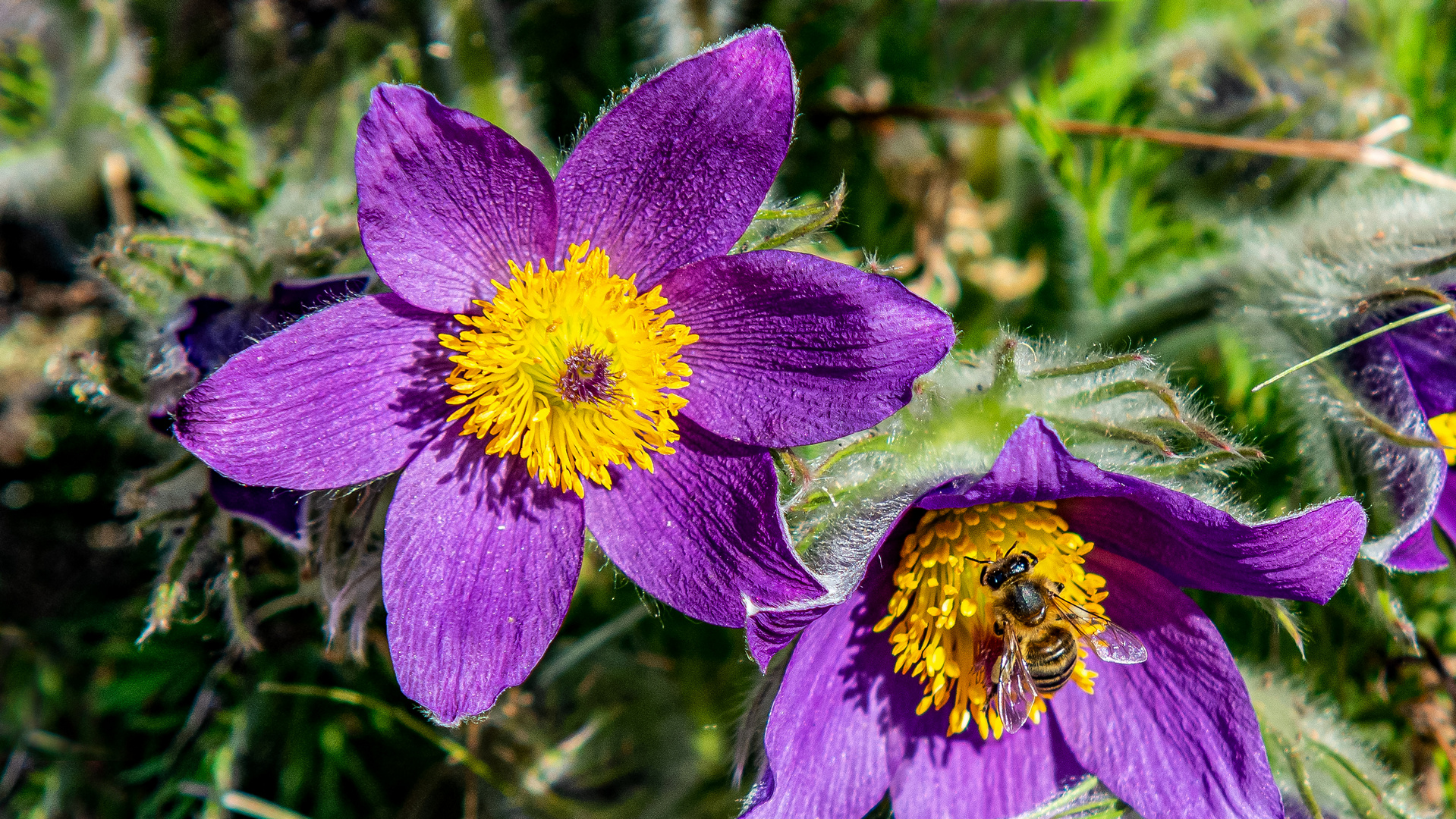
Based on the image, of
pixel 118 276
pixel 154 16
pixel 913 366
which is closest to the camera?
pixel 913 366

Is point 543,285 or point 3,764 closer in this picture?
point 543,285

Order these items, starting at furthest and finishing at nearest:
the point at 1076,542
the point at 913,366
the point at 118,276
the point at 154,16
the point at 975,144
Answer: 1. the point at 975,144
2. the point at 154,16
3. the point at 118,276
4. the point at 1076,542
5. the point at 913,366

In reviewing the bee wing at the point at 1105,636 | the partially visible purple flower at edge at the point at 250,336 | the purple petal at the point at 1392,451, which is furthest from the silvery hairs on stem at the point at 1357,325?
the partially visible purple flower at edge at the point at 250,336

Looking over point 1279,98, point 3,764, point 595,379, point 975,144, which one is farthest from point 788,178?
point 3,764

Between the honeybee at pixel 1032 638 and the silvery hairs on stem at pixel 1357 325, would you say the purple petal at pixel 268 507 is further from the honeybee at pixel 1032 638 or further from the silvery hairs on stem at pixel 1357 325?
the silvery hairs on stem at pixel 1357 325

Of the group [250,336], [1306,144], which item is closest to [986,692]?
[250,336]

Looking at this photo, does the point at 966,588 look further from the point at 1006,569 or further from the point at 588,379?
the point at 588,379

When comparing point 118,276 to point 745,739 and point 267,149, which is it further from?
point 745,739

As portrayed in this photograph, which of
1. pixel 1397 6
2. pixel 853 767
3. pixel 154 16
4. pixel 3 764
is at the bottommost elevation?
pixel 3 764
